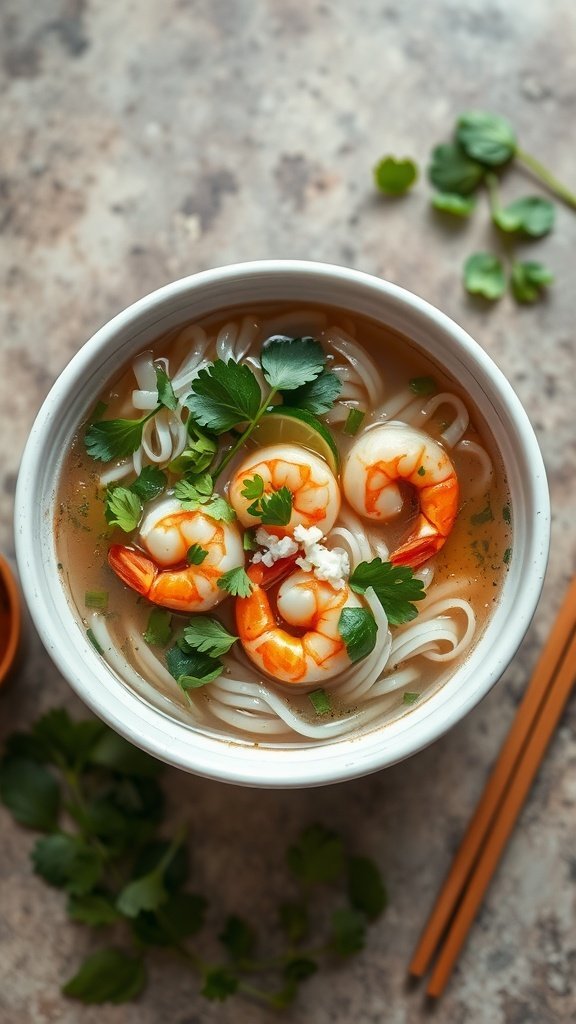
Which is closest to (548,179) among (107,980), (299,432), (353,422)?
(353,422)

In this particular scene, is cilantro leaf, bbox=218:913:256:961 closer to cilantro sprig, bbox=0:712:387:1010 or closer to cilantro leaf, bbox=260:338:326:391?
cilantro sprig, bbox=0:712:387:1010

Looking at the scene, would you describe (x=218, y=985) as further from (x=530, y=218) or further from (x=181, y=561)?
(x=530, y=218)

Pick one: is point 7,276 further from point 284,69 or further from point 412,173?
point 412,173

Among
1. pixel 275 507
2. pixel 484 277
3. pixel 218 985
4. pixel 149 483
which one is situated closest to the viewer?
pixel 275 507

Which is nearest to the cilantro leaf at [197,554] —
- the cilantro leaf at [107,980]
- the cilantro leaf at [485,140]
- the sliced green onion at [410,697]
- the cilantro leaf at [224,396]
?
the cilantro leaf at [224,396]

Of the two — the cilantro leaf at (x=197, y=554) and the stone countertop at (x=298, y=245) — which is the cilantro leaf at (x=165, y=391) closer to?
the cilantro leaf at (x=197, y=554)

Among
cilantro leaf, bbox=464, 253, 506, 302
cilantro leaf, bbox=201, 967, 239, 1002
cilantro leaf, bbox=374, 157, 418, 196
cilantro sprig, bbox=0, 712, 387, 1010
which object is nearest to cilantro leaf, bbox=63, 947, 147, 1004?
cilantro sprig, bbox=0, 712, 387, 1010
